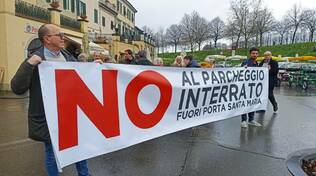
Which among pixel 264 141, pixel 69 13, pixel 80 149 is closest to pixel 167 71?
pixel 80 149

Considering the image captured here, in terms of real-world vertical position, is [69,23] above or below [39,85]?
above

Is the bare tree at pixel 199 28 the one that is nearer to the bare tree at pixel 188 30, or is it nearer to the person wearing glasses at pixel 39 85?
the bare tree at pixel 188 30

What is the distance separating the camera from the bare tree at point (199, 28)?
64.0 m

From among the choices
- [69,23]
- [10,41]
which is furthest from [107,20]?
[10,41]

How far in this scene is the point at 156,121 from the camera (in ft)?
15.0

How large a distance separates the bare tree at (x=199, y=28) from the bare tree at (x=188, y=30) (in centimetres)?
68

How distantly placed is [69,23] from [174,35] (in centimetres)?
6618

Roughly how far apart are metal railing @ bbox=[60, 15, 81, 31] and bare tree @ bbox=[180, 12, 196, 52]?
1471 inches

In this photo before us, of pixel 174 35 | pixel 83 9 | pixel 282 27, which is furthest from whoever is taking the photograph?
pixel 174 35

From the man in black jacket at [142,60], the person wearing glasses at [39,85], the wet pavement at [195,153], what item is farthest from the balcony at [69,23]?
the person wearing glasses at [39,85]

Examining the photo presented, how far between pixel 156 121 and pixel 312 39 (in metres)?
75.7

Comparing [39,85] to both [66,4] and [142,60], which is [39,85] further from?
[66,4]

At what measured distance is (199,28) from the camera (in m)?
67.8

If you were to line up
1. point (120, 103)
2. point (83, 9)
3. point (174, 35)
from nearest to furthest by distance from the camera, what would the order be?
point (120, 103) → point (83, 9) → point (174, 35)
